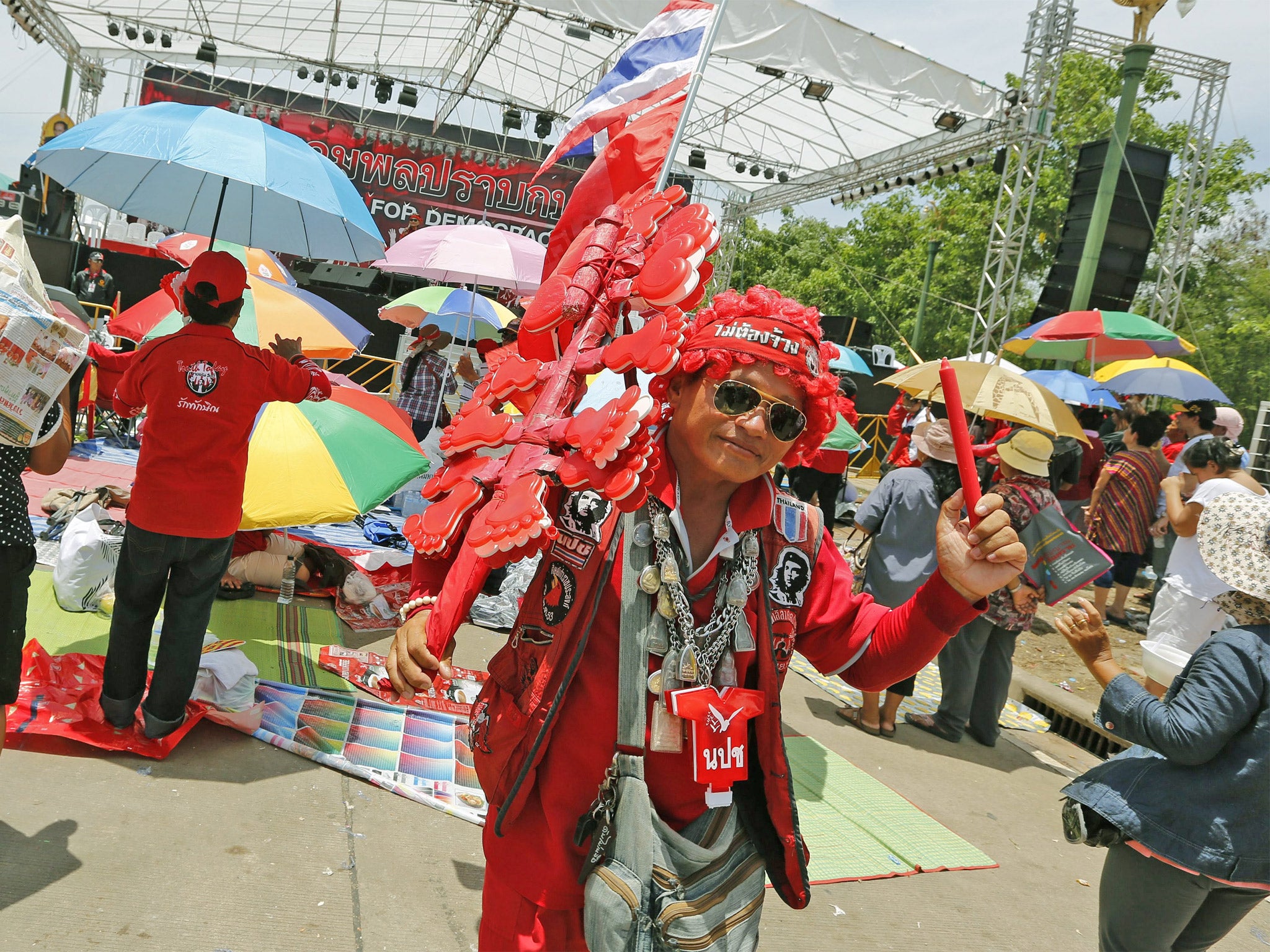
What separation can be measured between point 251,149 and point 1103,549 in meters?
8.18

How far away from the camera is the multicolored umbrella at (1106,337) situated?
9102 millimetres

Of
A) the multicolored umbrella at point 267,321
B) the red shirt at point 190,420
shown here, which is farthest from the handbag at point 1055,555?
the multicolored umbrella at point 267,321

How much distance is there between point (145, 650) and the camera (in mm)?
3854

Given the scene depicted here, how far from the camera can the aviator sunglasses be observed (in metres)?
1.82

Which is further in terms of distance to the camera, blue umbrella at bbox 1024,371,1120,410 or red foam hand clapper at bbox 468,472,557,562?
blue umbrella at bbox 1024,371,1120,410

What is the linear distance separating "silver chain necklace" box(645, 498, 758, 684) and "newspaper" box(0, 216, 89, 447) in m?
2.01

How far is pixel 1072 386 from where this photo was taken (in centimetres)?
Answer: 996

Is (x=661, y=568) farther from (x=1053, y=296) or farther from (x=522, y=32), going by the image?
(x=522, y=32)

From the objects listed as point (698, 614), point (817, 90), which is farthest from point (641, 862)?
point (817, 90)

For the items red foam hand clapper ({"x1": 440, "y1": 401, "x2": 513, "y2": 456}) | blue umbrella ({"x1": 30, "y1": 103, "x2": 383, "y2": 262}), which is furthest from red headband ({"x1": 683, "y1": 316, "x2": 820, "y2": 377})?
blue umbrella ({"x1": 30, "y1": 103, "x2": 383, "y2": 262})

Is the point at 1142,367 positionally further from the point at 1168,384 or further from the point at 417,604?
the point at 417,604

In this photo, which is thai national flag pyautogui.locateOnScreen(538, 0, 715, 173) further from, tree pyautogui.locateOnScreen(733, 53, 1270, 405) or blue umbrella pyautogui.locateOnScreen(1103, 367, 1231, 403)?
tree pyautogui.locateOnScreen(733, 53, 1270, 405)

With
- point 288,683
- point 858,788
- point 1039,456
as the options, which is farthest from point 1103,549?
point 288,683

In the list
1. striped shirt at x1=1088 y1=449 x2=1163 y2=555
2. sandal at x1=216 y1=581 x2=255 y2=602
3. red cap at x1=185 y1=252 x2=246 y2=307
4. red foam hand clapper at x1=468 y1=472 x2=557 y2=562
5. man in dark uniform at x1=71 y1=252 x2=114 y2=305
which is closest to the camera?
red foam hand clapper at x1=468 y1=472 x2=557 y2=562
